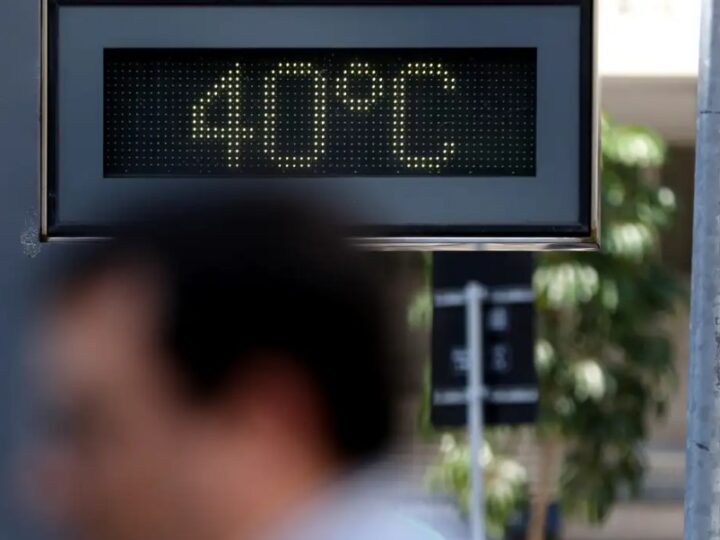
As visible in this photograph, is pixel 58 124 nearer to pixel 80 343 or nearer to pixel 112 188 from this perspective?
pixel 112 188

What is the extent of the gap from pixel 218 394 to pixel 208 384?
30 millimetres

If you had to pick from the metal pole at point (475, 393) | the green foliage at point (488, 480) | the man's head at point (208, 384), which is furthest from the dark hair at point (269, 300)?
the green foliage at point (488, 480)

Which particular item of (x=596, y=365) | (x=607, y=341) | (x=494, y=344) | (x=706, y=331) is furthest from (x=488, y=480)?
(x=706, y=331)

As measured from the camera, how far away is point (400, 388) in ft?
7.10

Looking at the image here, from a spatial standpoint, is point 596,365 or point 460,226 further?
point 596,365

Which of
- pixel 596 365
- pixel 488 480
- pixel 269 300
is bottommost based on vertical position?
pixel 488 480

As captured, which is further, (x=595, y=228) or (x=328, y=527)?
(x=328, y=527)

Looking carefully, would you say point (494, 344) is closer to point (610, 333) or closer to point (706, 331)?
point (610, 333)

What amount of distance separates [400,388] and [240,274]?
31 cm

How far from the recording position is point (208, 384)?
2045 millimetres

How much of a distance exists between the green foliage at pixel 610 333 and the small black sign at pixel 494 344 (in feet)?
5.12

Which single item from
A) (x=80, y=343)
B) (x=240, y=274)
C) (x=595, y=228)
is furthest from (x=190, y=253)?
(x=595, y=228)

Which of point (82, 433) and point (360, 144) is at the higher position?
point (360, 144)

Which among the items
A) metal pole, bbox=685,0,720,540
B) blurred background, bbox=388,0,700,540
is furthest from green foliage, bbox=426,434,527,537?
metal pole, bbox=685,0,720,540
